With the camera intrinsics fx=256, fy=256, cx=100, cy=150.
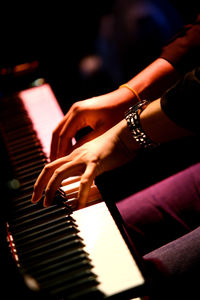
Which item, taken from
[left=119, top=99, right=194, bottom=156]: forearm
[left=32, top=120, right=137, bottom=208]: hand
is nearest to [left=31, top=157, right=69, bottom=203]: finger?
[left=32, top=120, right=137, bottom=208]: hand

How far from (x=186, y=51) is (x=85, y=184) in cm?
111

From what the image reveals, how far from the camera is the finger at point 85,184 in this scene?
1.09 metres

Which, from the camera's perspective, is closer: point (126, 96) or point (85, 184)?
point (85, 184)

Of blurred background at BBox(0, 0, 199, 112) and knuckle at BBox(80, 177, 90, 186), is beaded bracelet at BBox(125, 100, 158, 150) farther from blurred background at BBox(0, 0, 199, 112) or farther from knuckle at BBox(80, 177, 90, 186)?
blurred background at BBox(0, 0, 199, 112)

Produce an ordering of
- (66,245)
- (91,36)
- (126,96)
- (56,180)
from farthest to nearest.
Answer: (91,36) → (126,96) → (56,180) → (66,245)

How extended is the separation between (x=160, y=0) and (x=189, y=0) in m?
1.01

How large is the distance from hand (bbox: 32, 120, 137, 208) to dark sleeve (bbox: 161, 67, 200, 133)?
24 cm

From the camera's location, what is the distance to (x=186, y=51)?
161 cm

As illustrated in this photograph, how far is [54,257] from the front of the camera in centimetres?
98

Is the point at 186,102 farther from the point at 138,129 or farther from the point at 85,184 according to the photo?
the point at 85,184

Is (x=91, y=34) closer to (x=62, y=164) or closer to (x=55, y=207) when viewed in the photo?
(x=62, y=164)

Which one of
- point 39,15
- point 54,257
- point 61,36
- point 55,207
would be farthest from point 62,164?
point 39,15

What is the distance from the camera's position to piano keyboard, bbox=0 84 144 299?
0.91 meters

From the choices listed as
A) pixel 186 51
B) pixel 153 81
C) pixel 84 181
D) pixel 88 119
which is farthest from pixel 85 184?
pixel 186 51
